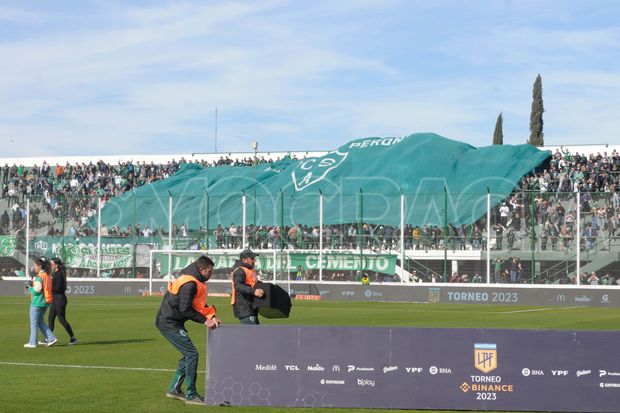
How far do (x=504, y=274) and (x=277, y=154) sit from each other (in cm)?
3492

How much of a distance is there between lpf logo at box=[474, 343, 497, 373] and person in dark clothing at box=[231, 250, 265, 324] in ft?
13.8

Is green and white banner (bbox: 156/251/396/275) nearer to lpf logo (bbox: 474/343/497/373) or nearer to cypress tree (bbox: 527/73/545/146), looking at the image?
lpf logo (bbox: 474/343/497/373)

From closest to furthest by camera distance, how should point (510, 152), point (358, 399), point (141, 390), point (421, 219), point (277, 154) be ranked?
1. point (358, 399)
2. point (141, 390)
3. point (421, 219)
4. point (510, 152)
5. point (277, 154)

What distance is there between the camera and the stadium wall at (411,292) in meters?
43.7

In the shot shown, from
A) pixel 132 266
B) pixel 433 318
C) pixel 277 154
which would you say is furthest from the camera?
pixel 277 154

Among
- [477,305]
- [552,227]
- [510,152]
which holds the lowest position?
[477,305]

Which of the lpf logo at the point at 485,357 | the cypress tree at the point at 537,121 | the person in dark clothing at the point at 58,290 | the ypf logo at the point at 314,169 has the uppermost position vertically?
the cypress tree at the point at 537,121

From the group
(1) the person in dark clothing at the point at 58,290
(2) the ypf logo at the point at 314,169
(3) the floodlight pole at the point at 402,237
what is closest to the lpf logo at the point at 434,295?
(3) the floodlight pole at the point at 402,237

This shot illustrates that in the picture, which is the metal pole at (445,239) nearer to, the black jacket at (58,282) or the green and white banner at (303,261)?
the green and white banner at (303,261)

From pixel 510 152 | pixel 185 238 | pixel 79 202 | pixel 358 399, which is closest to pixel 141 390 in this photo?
pixel 358 399

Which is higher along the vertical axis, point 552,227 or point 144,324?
point 552,227

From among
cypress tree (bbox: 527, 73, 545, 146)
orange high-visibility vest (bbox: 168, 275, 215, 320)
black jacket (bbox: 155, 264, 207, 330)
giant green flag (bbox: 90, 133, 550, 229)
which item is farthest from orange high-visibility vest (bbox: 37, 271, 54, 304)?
cypress tree (bbox: 527, 73, 545, 146)

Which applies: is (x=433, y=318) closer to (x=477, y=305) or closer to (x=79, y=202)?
(x=477, y=305)

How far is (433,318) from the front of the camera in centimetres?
3419
